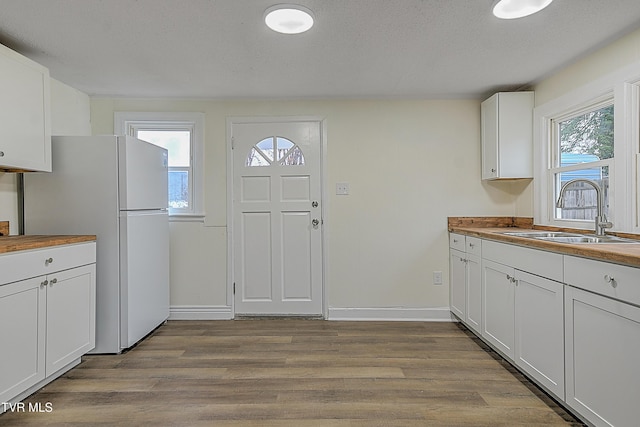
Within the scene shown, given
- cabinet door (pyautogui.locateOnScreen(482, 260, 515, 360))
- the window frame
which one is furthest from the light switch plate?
the window frame

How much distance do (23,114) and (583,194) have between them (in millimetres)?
3755

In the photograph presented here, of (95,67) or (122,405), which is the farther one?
(95,67)

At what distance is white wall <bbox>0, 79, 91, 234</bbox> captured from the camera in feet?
8.32

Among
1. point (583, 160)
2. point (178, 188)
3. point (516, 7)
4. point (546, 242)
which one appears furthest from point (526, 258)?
point (178, 188)

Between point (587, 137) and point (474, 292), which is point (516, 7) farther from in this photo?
point (474, 292)

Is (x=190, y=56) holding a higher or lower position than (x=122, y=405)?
higher

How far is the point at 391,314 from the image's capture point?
3.46 meters

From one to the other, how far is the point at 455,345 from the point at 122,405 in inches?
87.9

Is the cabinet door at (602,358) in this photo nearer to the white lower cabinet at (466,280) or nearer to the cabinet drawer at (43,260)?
the white lower cabinet at (466,280)

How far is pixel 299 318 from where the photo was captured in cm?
350

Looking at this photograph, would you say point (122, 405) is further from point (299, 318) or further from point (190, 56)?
point (190, 56)

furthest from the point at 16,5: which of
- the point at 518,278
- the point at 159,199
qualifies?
the point at 518,278

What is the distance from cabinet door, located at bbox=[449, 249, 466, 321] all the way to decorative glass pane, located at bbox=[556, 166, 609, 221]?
2.70ft

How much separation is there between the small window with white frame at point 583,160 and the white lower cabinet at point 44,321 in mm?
3042
